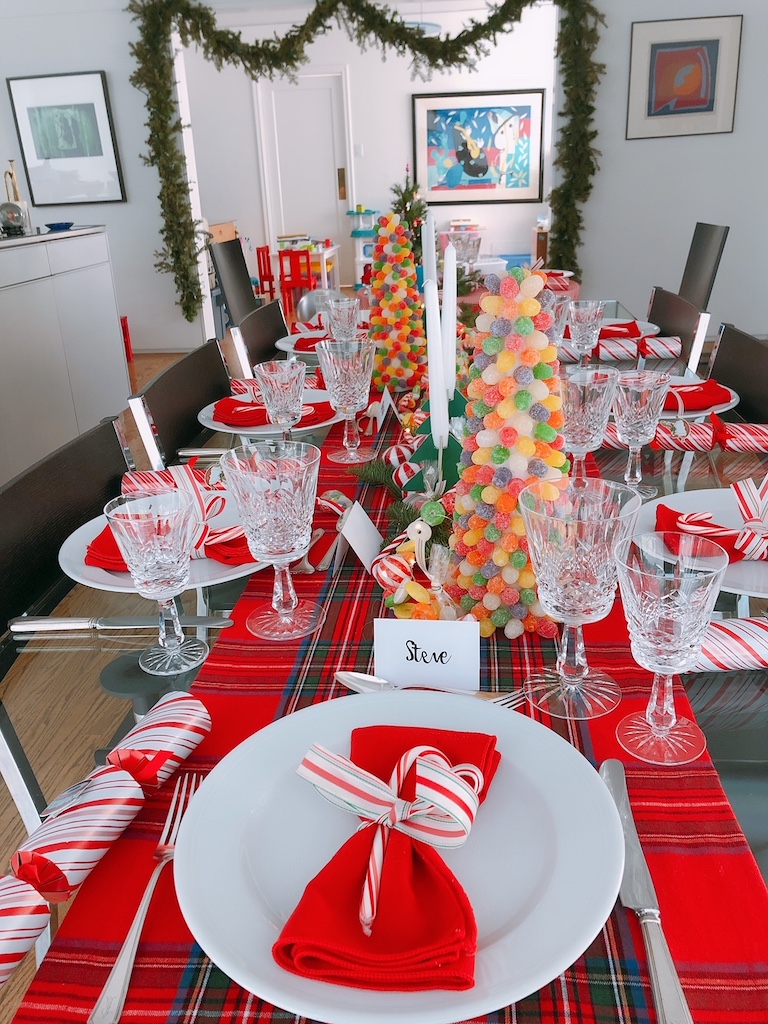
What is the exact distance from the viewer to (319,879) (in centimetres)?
49

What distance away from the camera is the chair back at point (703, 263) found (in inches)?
109

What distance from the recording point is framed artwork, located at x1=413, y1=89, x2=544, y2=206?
26.6 ft

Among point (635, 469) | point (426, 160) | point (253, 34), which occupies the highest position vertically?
point (253, 34)

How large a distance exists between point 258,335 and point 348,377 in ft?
3.80

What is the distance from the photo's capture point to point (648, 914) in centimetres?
50

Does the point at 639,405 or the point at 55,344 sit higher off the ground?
the point at 639,405

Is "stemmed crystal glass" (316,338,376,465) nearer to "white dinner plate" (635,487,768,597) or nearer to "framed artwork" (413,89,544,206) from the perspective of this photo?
"white dinner plate" (635,487,768,597)

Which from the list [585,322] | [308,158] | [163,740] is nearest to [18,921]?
[163,740]

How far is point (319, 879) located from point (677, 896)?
0.24 metres

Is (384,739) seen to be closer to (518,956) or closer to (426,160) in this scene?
(518,956)

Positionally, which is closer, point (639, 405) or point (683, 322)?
point (639, 405)

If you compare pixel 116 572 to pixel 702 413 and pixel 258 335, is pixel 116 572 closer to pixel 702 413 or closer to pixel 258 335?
pixel 702 413

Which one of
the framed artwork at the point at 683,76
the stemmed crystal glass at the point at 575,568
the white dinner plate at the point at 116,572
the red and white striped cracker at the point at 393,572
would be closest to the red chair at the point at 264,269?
the framed artwork at the point at 683,76

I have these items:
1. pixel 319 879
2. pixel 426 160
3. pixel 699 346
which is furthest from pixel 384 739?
pixel 426 160
